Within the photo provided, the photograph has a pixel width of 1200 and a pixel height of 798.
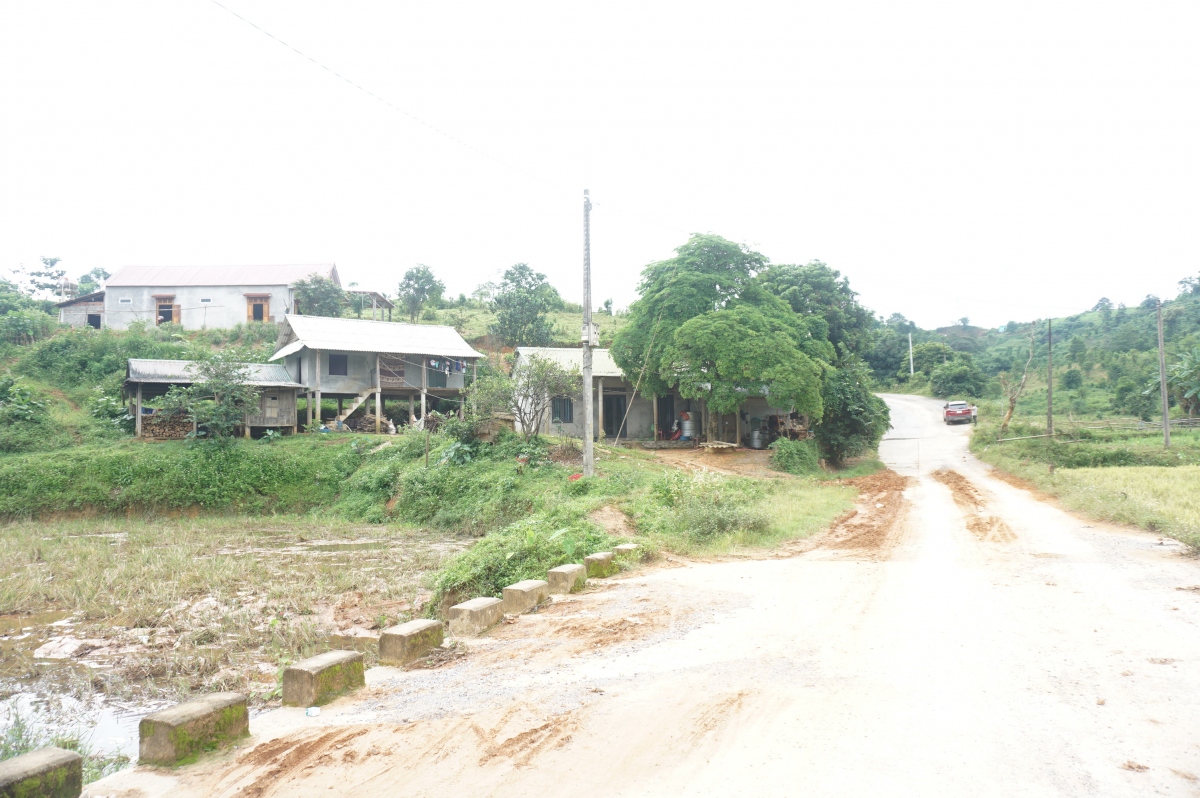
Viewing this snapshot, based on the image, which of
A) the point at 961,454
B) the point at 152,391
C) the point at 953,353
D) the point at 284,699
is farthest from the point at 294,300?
the point at 953,353

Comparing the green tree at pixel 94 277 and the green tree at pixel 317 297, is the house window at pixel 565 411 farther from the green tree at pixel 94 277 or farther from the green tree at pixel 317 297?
the green tree at pixel 94 277

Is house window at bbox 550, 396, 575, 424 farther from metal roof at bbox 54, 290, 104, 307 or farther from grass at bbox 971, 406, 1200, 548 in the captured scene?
metal roof at bbox 54, 290, 104, 307

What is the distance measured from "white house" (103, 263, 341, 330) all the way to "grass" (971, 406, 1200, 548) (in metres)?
37.0

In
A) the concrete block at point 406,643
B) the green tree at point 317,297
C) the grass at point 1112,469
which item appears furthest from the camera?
the green tree at point 317,297

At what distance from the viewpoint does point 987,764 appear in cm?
Result: 376

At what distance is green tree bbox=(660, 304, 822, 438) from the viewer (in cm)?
2250

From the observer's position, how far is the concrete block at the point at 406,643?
602 cm

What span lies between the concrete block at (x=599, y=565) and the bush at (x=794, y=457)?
47.7 ft

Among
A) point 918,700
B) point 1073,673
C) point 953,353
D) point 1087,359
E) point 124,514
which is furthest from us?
point 953,353

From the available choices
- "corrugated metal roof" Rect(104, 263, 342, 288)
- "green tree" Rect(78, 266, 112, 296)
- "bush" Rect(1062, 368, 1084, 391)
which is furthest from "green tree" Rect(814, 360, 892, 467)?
"green tree" Rect(78, 266, 112, 296)

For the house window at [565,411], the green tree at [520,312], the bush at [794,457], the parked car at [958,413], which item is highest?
the green tree at [520,312]

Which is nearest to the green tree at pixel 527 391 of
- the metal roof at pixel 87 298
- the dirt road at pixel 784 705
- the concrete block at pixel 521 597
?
the dirt road at pixel 784 705

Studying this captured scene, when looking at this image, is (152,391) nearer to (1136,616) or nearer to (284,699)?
(284,699)

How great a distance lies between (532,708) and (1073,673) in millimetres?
3879
